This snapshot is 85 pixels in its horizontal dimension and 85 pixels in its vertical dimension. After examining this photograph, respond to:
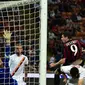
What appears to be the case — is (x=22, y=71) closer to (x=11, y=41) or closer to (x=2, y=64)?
(x=2, y=64)

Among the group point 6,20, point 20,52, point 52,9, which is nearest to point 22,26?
point 6,20

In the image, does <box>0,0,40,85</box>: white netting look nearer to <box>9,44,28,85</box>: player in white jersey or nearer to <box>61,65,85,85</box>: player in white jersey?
<box>9,44,28,85</box>: player in white jersey

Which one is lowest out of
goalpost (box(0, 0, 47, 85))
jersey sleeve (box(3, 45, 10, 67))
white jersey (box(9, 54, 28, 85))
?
white jersey (box(9, 54, 28, 85))

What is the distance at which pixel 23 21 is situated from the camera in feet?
19.4

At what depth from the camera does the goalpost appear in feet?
15.0

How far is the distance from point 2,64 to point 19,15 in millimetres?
1589

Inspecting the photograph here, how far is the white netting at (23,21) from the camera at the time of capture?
507 centimetres

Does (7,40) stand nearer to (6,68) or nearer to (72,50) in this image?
(6,68)

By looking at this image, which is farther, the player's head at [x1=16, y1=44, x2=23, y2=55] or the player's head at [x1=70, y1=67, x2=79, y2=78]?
the player's head at [x1=16, y1=44, x2=23, y2=55]

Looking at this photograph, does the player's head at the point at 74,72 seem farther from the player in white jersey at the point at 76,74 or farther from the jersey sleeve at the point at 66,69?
the jersey sleeve at the point at 66,69

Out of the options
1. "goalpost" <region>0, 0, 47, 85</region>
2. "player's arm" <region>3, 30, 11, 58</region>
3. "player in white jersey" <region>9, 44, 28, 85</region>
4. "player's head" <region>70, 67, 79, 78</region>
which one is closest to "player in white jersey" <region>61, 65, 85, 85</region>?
"player's head" <region>70, 67, 79, 78</region>

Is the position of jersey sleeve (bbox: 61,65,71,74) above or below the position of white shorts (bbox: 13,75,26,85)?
above

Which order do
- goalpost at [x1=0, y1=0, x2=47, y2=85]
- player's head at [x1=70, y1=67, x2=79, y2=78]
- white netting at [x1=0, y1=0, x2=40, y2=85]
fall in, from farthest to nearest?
1. player's head at [x1=70, y1=67, x2=79, y2=78]
2. white netting at [x1=0, y1=0, x2=40, y2=85]
3. goalpost at [x1=0, y1=0, x2=47, y2=85]

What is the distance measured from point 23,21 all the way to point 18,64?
183 centimetres
